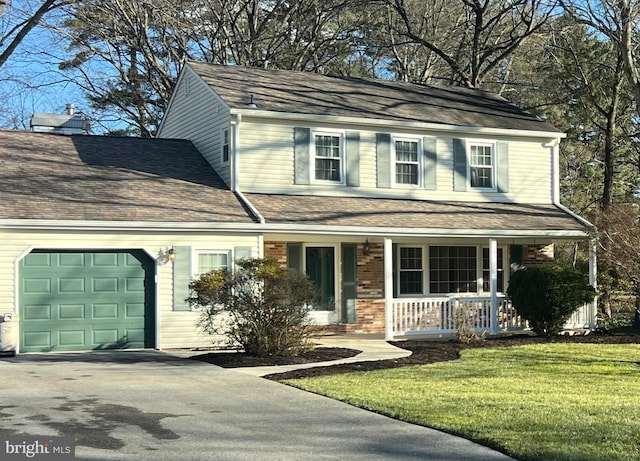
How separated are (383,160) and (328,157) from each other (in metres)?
1.43

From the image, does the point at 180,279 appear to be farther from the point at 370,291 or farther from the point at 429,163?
the point at 429,163

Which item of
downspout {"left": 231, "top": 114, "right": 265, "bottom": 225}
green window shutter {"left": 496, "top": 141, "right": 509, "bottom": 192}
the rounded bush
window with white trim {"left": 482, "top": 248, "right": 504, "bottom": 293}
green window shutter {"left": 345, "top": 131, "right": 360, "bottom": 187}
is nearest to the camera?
the rounded bush

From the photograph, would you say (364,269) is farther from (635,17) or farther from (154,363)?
(635,17)

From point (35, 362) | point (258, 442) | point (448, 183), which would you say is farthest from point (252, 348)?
point (448, 183)

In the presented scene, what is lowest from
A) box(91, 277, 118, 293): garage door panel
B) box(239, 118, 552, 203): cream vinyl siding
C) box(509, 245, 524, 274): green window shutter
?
box(91, 277, 118, 293): garage door panel

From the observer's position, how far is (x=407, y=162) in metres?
21.6

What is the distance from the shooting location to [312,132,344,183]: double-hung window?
67.6 ft

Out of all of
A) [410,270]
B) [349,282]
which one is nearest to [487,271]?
[410,270]

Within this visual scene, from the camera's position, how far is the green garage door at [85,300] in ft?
53.3

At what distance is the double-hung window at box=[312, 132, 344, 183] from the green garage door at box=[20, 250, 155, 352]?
5.29 metres

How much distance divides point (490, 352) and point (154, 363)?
248 inches

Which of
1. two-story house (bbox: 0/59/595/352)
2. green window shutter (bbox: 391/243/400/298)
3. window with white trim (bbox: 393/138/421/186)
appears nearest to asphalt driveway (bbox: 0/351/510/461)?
two-story house (bbox: 0/59/595/352)

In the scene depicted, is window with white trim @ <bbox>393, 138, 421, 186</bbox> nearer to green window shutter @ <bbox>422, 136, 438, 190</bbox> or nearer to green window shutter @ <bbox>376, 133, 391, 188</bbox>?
green window shutter @ <bbox>422, 136, 438, 190</bbox>

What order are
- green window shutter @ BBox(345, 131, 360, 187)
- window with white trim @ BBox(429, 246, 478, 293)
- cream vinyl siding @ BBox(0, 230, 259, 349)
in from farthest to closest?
window with white trim @ BBox(429, 246, 478, 293)
green window shutter @ BBox(345, 131, 360, 187)
cream vinyl siding @ BBox(0, 230, 259, 349)
